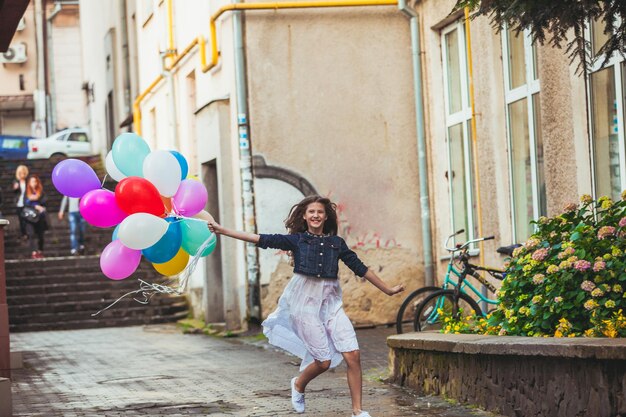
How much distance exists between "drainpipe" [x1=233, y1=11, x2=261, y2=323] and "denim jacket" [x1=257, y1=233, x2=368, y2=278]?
8625 millimetres

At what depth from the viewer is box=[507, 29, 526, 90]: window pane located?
1516cm

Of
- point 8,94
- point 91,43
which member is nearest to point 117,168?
point 91,43

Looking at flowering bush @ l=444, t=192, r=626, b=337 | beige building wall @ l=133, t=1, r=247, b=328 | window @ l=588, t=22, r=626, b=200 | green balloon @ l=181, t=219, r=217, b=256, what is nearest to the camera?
flowering bush @ l=444, t=192, r=626, b=337

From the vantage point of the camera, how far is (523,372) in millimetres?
9016

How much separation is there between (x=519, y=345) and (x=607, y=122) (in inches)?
180

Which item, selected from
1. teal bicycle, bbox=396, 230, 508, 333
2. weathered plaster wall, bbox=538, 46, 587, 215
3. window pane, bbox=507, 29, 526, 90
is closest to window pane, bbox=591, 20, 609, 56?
weathered plaster wall, bbox=538, 46, 587, 215

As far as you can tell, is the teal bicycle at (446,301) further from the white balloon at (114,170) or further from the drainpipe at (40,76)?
the drainpipe at (40,76)

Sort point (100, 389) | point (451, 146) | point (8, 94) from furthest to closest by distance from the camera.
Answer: point (8, 94) < point (451, 146) < point (100, 389)

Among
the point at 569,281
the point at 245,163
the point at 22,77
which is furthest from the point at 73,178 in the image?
the point at 22,77

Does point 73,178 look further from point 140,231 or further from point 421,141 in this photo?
point 421,141

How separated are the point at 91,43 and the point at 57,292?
60.7ft

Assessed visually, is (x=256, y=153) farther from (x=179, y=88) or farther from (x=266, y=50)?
(x=179, y=88)

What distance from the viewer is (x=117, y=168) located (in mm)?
9961

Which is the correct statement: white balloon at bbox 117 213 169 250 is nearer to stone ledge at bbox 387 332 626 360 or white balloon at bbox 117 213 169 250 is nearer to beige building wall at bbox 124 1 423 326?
→ stone ledge at bbox 387 332 626 360
